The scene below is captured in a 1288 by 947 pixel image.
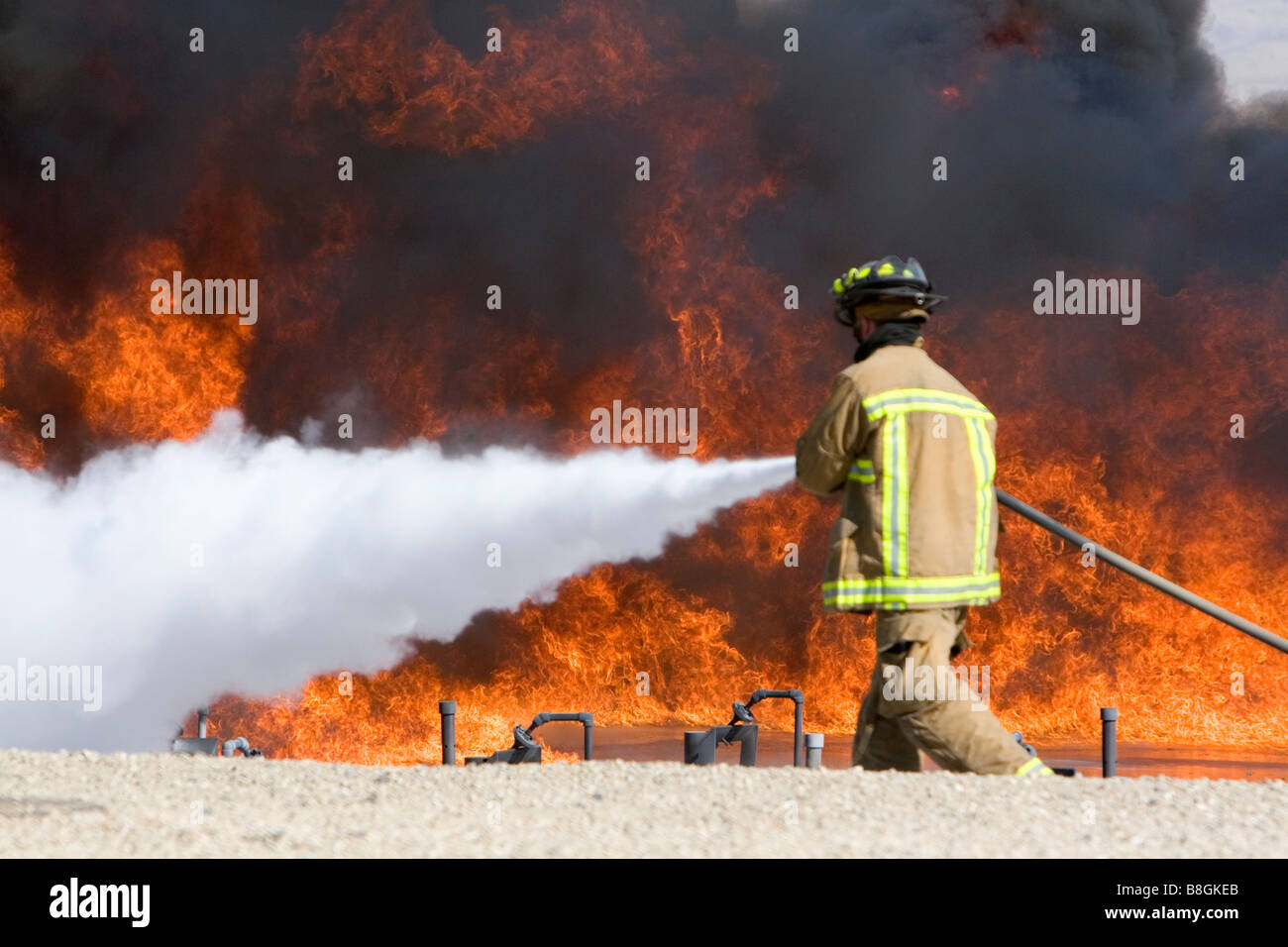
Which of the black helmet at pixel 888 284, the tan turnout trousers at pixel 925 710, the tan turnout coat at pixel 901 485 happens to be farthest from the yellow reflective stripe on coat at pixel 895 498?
the black helmet at pixel 888 284

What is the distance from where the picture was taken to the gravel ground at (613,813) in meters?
4.68

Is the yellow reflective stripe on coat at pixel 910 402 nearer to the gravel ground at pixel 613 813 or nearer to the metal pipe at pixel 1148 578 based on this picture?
the metal pipe at pixel 1148 578

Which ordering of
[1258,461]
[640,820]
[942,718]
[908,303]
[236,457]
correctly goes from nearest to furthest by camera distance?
[640,820], [942,718], [908,303], [236,457], [1258,461]

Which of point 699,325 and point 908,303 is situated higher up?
Result: point 699,325

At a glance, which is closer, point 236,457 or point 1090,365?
point 236,457

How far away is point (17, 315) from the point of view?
73.7ft

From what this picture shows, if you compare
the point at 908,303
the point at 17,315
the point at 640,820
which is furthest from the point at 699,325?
the point at 640,820

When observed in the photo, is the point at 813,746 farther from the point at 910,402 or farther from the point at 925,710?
the point at 910,402

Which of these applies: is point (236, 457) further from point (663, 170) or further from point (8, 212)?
point (663, 170)

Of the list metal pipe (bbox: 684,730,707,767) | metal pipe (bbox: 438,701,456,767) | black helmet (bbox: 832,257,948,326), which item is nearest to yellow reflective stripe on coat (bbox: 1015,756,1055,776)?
black helmet (bbox: 832,257,948,326)

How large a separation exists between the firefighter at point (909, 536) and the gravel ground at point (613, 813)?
609mm
